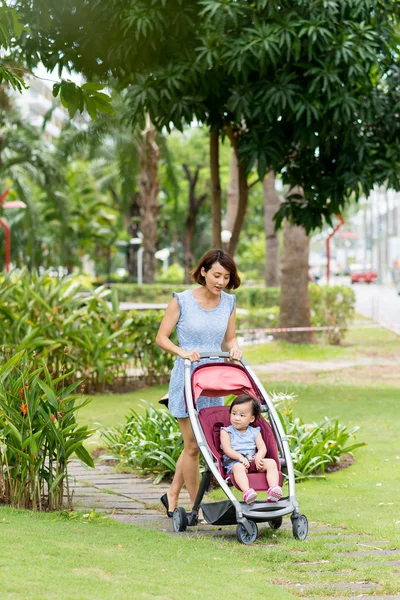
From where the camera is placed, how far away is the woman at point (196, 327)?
6.16 m

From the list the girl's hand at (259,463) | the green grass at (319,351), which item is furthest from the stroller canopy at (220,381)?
the green grass at (319,351)

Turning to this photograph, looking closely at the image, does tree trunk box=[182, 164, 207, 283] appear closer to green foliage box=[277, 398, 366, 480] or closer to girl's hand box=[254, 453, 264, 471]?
green foliage box=[277, 398, 366, 480]

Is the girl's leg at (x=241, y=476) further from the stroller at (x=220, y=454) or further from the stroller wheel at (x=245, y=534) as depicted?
the stroller wheel at (x=245, y=534)

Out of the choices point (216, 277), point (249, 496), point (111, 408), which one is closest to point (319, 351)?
point (111, 408)

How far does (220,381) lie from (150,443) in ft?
6.95

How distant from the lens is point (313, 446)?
802 centimetres

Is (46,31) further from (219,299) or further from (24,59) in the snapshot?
(219,299)

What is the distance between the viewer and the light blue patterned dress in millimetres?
6230

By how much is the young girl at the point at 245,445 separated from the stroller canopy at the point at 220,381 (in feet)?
0.47

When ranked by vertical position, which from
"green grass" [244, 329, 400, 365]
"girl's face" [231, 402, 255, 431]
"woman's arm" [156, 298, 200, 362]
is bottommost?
"green grass" [244, 329, 400, 365]

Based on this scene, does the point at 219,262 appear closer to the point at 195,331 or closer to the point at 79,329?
the point at 195,331

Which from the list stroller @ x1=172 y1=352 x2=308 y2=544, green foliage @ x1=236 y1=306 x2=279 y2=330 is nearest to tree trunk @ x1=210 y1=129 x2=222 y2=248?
stroller @ x1=172 y1=352 x2=308 y2=544

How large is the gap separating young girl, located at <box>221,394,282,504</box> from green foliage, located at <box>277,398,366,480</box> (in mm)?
1807

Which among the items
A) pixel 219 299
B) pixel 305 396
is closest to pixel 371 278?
pixel 305 396
